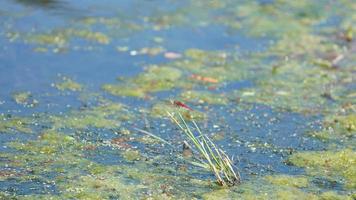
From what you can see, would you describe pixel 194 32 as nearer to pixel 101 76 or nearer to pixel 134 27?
pixel 134 27

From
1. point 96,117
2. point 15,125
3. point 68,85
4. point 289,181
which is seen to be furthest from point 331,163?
point 68,85

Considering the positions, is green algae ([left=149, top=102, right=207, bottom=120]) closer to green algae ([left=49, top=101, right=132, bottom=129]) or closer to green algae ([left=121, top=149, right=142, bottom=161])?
green algae ([left=49, top=101, right=132, bottom=129])

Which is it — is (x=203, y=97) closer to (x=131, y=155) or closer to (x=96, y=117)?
(x=96, y=117)

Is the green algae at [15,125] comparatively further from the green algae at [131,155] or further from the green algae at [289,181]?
the green algae at [289,181]

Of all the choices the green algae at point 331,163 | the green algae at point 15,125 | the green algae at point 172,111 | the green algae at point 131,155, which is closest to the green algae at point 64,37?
the green algae at point 172,111

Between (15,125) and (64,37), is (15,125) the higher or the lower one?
the lower one

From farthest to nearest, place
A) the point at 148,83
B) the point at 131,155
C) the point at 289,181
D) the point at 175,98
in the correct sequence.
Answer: the point at 148,83
the point at 175,98
the point at 131,155
the point at 289,181

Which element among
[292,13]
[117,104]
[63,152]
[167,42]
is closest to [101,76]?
[117,104]
